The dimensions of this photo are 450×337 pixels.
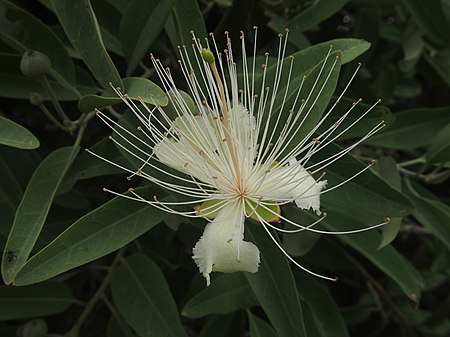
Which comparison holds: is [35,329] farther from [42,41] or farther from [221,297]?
[42,41]

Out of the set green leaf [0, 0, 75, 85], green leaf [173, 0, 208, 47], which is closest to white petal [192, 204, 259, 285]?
green leaf [173, 0, 208, 47]

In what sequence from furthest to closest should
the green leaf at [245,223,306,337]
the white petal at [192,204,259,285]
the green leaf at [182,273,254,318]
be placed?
the green leaf at [182,273,254,318] < the green leaf at [245,223,306,337] < the white petal at [192,204,259,285]

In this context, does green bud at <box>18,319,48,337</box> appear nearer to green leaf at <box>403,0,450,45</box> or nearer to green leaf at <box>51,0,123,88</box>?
green leaf at <box>51,0,123,88</box>

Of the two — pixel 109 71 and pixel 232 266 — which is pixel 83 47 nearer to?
pixel 109 71

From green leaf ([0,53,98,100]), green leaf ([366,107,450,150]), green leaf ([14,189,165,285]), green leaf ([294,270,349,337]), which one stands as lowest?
green leaf ([294,270,349,337])

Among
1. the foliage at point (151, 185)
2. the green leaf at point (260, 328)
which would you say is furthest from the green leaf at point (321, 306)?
the green leaf at point (260, 328)

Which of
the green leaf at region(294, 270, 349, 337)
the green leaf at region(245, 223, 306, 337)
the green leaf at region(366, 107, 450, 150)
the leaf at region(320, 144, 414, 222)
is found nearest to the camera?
the green leaf at region(245, 223, 306, 337)

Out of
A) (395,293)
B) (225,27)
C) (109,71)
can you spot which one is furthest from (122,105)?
(395,293)
